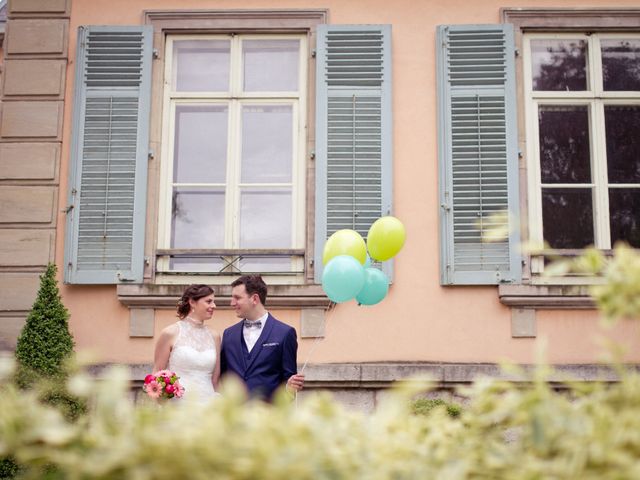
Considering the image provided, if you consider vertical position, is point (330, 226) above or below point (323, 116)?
below

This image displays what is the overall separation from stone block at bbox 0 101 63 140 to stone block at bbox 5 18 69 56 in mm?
448

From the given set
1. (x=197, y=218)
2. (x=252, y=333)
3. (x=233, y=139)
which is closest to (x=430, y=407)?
(x=252, y=333)

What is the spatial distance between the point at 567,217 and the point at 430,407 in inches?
80.4

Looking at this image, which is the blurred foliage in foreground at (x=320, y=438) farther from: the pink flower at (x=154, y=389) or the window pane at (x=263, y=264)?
the window pane at (x=263, y=264)

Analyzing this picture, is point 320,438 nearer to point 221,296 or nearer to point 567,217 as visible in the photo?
point 221,296

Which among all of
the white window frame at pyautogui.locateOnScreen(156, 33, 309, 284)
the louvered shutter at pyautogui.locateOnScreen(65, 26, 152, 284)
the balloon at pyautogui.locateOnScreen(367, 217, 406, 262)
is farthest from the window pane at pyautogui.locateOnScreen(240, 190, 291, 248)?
the balloon at pyautogui.locateOnScreen(367, 217, 406, 262)

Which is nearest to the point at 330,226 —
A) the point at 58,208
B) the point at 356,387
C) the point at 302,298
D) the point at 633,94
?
the point at 302,298

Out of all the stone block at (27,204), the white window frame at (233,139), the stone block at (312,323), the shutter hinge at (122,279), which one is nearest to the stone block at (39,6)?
the white window frame at (233,139)

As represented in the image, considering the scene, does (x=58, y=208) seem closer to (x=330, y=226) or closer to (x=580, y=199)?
(x=330, y=226)

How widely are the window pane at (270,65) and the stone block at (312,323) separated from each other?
6.19 ft

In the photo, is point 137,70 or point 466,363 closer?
point 466,363

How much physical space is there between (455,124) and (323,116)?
3.45 ft

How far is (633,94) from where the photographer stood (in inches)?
282

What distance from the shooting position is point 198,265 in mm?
6914
